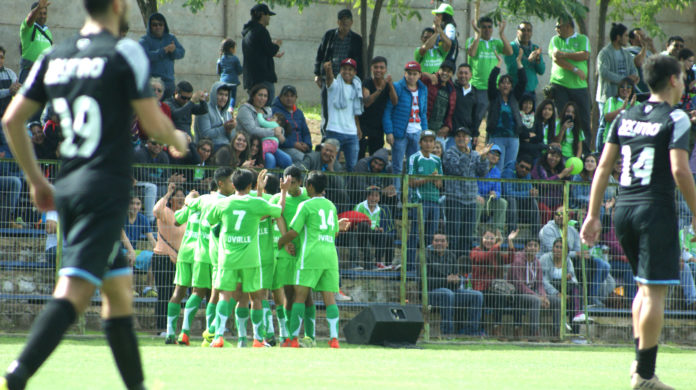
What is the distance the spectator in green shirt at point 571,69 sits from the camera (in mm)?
16828

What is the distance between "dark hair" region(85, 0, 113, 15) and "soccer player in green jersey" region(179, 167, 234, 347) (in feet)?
22.7

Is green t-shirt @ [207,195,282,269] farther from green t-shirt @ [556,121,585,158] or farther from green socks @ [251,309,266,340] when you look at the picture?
green t-shirt @ [556,121,585,158]

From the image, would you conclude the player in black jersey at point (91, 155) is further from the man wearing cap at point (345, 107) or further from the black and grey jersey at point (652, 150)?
the man wearing cap at point (345, 107)

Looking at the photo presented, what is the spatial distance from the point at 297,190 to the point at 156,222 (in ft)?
6.09

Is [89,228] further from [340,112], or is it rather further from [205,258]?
[340,112]

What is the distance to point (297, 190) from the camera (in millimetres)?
12062

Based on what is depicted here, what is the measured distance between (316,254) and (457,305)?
241 centimetres

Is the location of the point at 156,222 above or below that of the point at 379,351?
above

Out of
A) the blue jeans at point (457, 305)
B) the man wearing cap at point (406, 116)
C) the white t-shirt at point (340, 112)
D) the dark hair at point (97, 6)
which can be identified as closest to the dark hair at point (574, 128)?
the man wearing cap at point (406, 116)

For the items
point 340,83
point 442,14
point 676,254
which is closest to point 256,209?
point 340,83

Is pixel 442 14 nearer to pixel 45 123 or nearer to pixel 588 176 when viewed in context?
pixel 588 176

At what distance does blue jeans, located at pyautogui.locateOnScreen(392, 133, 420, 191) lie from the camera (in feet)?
49.1

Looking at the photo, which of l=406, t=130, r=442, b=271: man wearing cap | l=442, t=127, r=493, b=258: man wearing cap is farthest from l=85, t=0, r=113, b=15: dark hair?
l=442, t=127, r=493, b=258: man wearing cap

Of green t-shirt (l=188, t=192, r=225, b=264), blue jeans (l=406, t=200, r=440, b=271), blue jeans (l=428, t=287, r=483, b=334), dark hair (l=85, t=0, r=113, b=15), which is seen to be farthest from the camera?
blue jeans (l=406, t=200, r=440, b=271)
